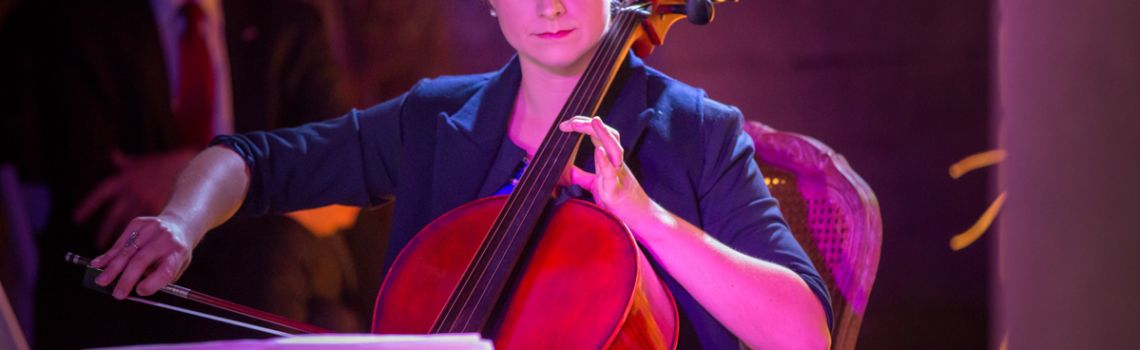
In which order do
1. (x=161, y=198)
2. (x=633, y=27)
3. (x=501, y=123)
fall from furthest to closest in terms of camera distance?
(x=161, y=198)
(x=501, y=123)
(x=633, y=27)

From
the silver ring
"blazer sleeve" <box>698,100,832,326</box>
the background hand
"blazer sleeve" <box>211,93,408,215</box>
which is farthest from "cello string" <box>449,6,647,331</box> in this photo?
the background hand

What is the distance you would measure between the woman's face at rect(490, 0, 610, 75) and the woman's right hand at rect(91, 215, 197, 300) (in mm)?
533

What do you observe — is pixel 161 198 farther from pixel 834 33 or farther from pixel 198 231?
pixel 834 33

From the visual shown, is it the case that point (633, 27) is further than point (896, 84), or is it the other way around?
point (896, 84)

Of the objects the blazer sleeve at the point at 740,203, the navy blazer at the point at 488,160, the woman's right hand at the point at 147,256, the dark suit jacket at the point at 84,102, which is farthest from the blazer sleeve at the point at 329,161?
the blazer sleeve at the point at 740,203

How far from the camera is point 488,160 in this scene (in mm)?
1385

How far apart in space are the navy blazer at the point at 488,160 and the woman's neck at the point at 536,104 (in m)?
0.02

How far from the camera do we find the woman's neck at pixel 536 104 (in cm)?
137

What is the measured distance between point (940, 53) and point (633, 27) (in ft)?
1.61

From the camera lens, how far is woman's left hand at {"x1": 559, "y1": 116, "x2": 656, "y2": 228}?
113 centimetres

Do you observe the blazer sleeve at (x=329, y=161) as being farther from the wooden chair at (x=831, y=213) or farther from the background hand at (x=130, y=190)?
the wooden chair at (x=831, y=213)

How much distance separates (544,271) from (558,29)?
0.35m

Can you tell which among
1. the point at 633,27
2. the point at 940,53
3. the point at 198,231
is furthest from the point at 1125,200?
the point at 198,231

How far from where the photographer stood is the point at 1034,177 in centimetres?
157
